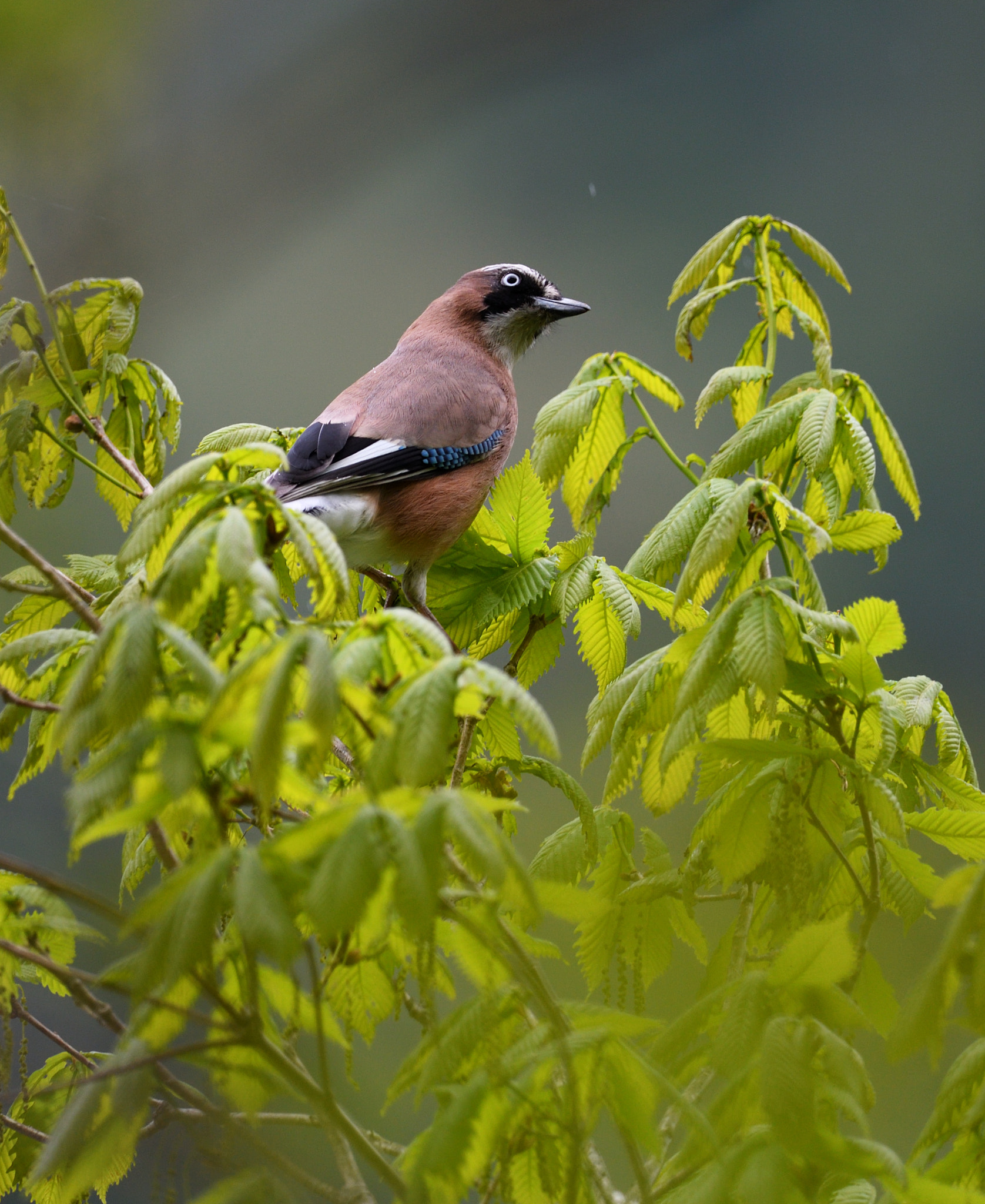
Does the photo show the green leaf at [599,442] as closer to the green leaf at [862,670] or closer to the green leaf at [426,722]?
the green leaf at [862,670]

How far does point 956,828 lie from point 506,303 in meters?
1.05

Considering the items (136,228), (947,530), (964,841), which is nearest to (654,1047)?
(964,841)

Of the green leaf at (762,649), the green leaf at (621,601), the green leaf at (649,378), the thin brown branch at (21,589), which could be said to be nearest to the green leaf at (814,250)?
the green leaf at (649,378)

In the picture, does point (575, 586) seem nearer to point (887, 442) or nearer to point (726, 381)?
point (726, 381)

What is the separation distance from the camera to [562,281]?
8.58 ft

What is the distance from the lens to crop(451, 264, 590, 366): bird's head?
1511mm

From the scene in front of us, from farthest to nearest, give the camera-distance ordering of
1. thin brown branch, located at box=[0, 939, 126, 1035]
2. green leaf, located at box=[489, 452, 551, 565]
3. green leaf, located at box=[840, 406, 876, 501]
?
green leaf, located at box=[489, 452, 551, 565], green leaf, located at box=[840, 406, 876, 501], thin brown branch, located at box=[0, 939, 126, 1035]

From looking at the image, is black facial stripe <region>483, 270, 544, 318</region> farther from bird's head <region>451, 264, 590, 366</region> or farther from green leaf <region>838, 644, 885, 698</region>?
green leaf <region>838, 644, 885, 698</region>

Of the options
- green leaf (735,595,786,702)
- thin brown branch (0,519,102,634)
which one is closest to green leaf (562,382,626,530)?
green leaf (735,595,786,702)

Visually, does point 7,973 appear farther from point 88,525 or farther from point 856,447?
point 88,525

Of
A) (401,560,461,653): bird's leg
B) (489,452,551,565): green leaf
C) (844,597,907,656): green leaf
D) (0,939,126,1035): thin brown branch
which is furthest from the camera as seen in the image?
(401,560,461,653): bird's leg

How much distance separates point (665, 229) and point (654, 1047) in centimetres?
238

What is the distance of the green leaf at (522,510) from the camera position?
0.95m

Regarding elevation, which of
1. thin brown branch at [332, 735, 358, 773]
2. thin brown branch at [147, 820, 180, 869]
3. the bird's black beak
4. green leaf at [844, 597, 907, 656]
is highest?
the bird's black beak
